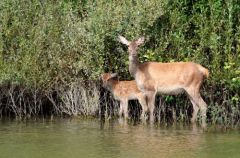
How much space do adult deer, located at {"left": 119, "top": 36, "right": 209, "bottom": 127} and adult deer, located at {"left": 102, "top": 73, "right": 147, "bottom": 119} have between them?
0.33 meters

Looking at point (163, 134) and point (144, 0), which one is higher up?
point (144, 0)

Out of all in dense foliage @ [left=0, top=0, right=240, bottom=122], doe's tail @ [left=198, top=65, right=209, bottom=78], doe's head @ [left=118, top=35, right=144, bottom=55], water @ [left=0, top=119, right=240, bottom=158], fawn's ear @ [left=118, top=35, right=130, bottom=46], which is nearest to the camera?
water @ [left=0, top=119, right=240, bottom=158]

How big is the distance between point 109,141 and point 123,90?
367 cm

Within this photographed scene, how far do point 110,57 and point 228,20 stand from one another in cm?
302

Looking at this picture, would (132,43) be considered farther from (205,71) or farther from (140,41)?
(205,71)

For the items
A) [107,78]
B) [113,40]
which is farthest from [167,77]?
[113,40]

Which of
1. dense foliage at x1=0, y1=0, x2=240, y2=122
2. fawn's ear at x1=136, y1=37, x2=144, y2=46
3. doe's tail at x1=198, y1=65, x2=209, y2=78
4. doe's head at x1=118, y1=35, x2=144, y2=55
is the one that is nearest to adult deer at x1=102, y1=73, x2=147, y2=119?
dense foliage at x1=0, y1=0, x2=240, y2=122

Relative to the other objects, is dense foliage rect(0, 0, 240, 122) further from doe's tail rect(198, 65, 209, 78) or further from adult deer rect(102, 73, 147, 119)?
doe's tail rect(198, 65, 209, 78)

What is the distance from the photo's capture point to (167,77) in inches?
643

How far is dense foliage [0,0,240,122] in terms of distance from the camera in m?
16.4

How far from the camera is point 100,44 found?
1658cm

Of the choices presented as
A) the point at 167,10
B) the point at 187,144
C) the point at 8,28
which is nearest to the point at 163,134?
the point at 187,144

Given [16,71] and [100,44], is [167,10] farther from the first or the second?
[16,71]

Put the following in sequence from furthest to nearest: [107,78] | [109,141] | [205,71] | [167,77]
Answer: [107,78] → [167,77] → [205,71] → [109,141]
